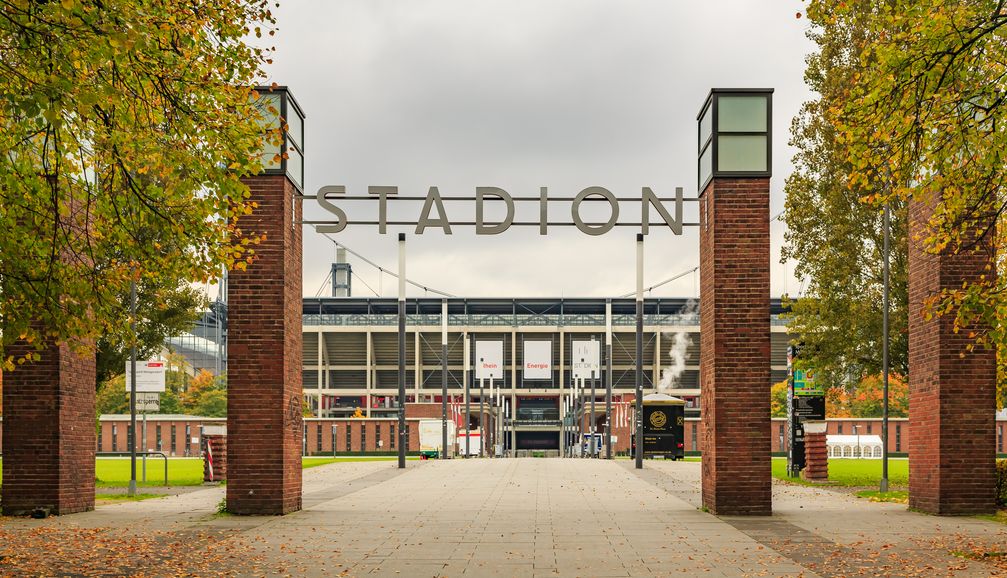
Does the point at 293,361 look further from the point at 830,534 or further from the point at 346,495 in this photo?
the point at 830,534

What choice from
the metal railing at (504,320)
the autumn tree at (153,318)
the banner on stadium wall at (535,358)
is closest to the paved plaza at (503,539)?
the autumn tree at (153,318)

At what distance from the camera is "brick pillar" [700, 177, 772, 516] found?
1783cm

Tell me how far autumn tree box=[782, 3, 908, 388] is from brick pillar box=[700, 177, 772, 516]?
34.3 feet

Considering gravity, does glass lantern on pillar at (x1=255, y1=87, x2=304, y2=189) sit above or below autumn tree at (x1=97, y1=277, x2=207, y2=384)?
above

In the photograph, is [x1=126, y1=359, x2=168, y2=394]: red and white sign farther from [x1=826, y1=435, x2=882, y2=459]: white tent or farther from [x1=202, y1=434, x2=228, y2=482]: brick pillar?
[x1=826, y1=435, x2=882, y2=459]: white tent

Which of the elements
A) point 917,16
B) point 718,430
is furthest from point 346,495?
point 917,16

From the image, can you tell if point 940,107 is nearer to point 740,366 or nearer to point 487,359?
point 740,366

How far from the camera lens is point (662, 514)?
60.3 feet

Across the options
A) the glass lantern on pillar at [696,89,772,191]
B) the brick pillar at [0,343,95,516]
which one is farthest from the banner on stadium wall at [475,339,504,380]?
the brick pillar at [0,343,95,516]

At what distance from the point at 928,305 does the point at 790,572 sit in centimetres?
387

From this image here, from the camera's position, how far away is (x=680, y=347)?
340 feet

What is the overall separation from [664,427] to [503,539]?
1394 inches

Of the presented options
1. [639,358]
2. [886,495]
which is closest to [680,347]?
[639,358]

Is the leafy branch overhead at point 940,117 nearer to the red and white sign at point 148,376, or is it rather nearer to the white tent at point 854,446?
the red and white sign at point 148,376
